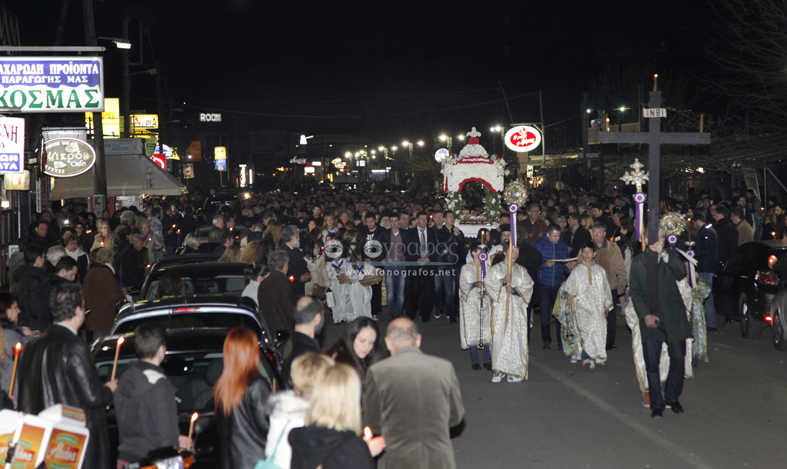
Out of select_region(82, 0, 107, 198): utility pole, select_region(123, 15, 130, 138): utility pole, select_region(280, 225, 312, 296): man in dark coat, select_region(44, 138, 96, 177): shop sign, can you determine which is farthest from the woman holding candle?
select_region(123, 15, 130, 138): utility pole

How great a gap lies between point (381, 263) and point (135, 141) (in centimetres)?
1355

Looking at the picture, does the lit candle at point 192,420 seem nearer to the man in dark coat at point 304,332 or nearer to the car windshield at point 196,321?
the man in dark coat at point 304,332

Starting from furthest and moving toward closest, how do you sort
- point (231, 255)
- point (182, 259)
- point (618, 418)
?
point (231, 255)
point (182, 259)
point (618, 418)

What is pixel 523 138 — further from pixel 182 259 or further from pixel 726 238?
pixel 182 259

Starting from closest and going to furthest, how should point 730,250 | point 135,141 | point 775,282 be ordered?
point 775,282 → point 730,250 → point 135,141

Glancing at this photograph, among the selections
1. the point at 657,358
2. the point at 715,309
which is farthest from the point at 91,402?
the point at 715,309

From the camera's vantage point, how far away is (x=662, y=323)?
7.77 metres

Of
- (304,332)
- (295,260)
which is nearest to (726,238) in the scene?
(295,260)

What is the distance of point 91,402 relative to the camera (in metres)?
4.68

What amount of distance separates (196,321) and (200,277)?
196cm

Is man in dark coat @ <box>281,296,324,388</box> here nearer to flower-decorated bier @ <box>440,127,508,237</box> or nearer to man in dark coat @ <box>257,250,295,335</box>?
man in dark coat @ <box>257,250,295,335</box>

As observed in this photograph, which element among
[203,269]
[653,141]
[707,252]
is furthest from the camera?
[707,252]

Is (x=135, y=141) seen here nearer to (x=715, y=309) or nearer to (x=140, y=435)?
(x=715, y=309)

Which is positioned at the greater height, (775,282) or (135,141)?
(135,141)
